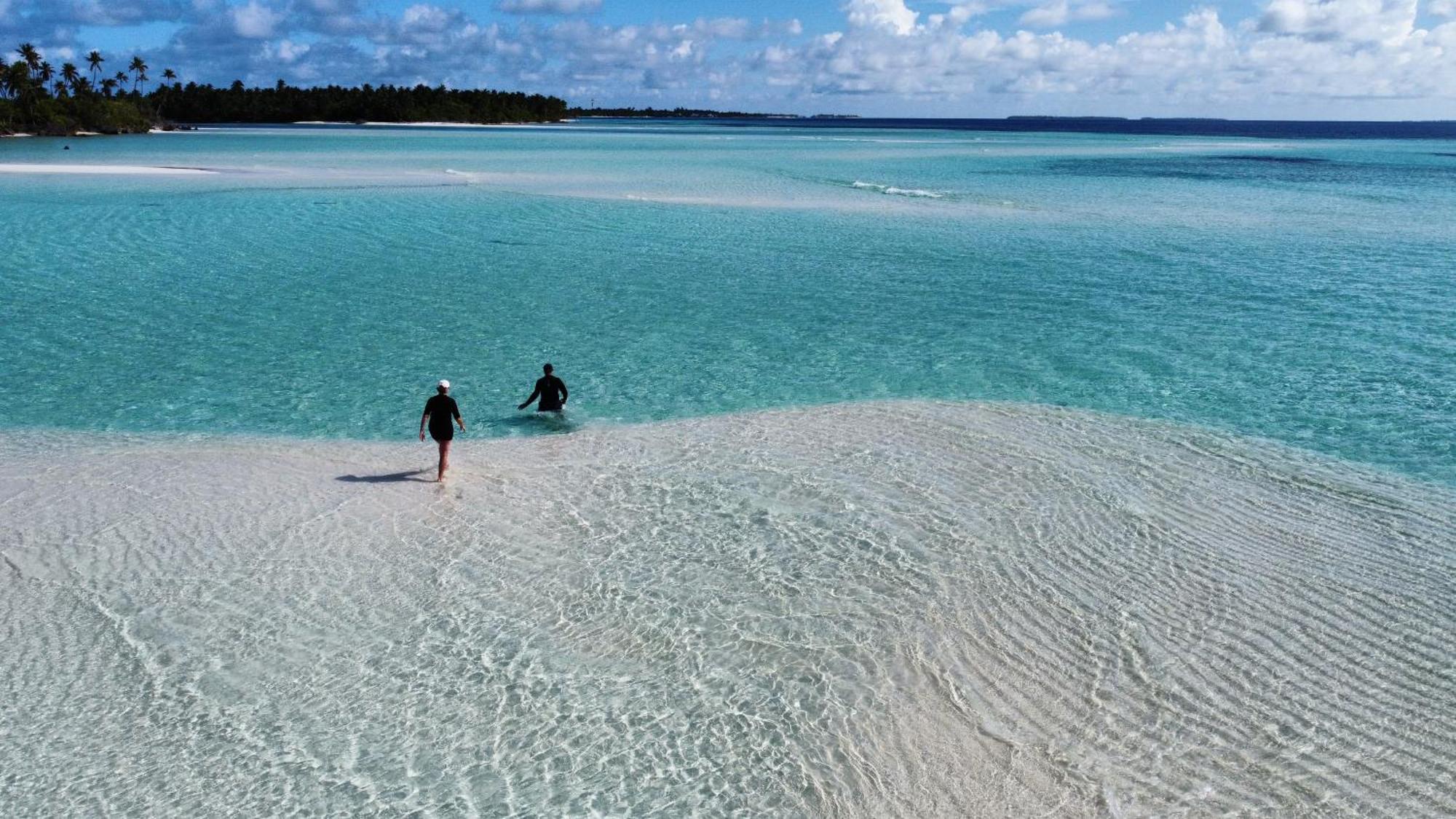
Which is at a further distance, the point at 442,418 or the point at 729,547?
the point at 442,418

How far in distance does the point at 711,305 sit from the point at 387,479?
1406 centimetres

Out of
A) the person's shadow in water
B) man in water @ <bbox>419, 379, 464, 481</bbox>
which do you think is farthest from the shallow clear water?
man in water @ <bbox>419, 379, 464, 481</bbox>

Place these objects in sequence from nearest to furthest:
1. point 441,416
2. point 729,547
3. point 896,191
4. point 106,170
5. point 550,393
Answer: point 729,547
point 441,416
point 550,393
point 896,191
point 106,170

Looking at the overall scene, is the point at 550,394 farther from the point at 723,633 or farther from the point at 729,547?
the point at 723,633

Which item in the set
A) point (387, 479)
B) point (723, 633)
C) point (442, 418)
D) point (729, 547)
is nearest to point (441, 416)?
point (442, 418)

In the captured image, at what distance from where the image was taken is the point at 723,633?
10734 mm

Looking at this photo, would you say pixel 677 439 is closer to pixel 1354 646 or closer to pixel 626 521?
pixel 626 521

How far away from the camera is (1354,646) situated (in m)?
10.6

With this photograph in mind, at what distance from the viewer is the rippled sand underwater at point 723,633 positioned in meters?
8.59

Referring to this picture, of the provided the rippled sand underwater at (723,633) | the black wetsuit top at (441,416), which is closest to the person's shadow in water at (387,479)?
the rippled sand underwater at (723,633)

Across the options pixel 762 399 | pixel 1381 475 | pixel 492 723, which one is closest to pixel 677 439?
pixel 762 399

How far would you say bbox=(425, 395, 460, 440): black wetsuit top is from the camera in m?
14.4

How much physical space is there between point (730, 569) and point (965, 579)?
2.74 m

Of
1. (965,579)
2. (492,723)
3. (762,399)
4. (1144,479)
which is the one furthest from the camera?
(762,399)
